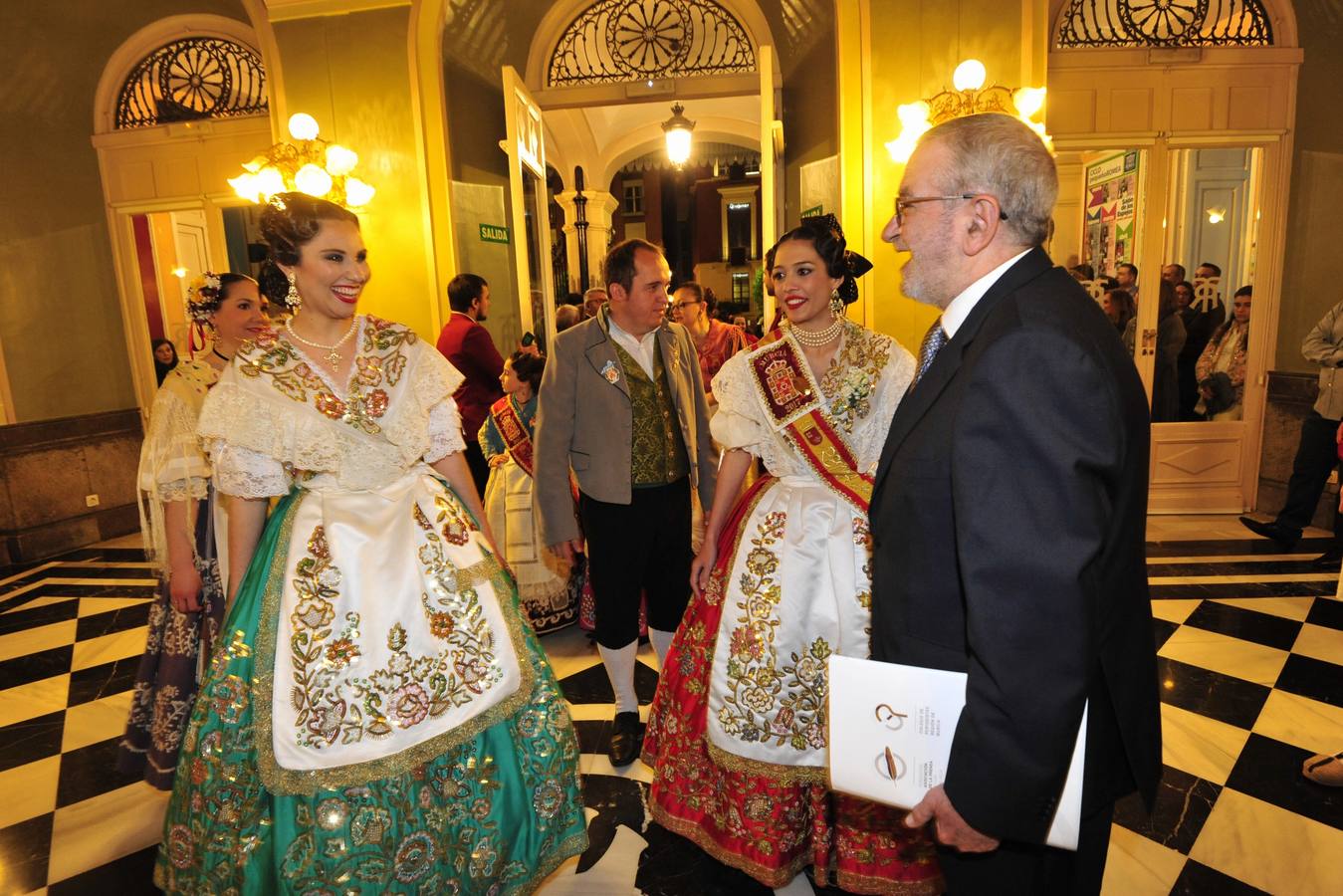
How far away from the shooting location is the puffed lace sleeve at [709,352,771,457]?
1880 mm

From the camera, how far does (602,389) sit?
229 cm

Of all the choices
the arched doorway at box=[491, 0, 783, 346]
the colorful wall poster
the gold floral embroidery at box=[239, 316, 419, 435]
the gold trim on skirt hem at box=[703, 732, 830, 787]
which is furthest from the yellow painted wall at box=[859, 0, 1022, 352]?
the gold floral embroidery at box=[239, 316, 419, 435]

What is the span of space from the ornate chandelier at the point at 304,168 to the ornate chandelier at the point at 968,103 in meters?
3.36

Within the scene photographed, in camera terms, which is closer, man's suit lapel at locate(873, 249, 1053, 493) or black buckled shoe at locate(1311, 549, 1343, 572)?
man's suit lapel at locate(873, 249, 1053, 493)

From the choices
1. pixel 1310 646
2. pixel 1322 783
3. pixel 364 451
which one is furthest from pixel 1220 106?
pixel 364 451

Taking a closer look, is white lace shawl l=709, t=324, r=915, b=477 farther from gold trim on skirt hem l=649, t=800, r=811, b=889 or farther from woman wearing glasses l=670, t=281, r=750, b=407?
woman wearing glasses l=670, t=281, r=750, b=407

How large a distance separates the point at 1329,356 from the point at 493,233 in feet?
17.1

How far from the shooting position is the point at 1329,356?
3938mm

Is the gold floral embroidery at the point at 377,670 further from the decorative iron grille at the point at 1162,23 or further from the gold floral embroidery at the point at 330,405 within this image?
the decorative iron grille at the point at 1162,23

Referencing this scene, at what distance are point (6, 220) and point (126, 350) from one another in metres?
1.13

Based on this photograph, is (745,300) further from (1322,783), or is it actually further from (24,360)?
(1322,783)

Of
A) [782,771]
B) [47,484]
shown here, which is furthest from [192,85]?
[782,771]

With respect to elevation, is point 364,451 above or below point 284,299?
below

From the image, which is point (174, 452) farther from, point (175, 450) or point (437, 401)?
point (437, 401)
